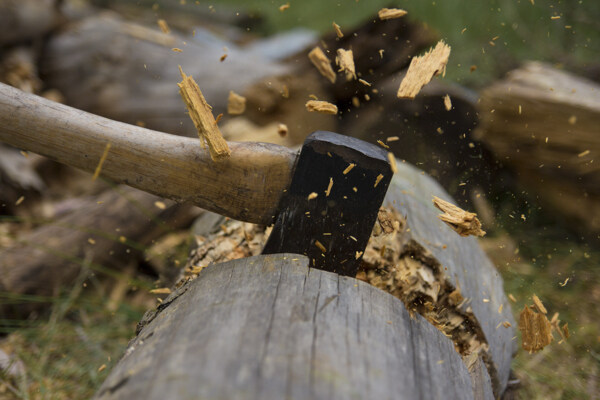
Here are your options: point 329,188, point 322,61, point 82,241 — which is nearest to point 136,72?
point 82,241

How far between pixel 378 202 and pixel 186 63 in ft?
8.96

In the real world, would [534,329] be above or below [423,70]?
below

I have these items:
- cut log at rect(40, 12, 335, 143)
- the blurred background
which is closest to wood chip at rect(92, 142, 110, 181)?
the blurred background

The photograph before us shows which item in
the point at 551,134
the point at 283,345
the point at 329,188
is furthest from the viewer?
the point at 551,134

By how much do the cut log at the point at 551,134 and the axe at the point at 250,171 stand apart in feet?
5.99

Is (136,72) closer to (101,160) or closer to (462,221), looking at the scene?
(101,160)

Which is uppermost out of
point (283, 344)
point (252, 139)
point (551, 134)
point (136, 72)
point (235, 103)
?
point (283, 344)

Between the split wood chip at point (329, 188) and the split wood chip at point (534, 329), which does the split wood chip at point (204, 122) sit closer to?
the split wood chip at point (329, 188)

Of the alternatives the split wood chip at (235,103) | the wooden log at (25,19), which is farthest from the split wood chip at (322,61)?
the wooden log at (25,19)

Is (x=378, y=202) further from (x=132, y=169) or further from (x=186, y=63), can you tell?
(x=186, y=63)

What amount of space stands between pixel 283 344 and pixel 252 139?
7.01 feet

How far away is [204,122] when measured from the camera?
1.38 meters

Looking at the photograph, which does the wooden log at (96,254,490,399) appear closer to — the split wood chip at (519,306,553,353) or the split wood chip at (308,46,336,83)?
the split wood chip at (519,306,553,353)

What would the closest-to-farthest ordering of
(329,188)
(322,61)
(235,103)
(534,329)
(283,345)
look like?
(283,345)
(329,188)
(534,329)
(322,61)
(235,103)
